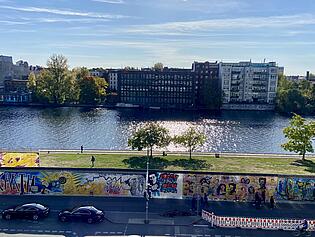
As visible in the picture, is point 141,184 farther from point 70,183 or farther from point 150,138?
point 150,138

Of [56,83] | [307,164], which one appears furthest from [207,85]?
[307,164]

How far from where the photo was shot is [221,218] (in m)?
30.4

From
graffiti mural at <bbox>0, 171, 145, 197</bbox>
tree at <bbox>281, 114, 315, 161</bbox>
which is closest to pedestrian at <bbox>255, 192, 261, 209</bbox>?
graffiti mural at <bbox>0, 171, 145, 197</bbox>

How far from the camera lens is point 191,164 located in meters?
48.5

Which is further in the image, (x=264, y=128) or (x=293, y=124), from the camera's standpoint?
(x=264, y=128)

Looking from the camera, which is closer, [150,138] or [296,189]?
[296,189]

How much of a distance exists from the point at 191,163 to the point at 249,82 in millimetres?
122199

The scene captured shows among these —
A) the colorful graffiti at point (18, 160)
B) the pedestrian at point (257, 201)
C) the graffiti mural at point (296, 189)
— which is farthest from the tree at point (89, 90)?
the pedestrian at point (257, 201)

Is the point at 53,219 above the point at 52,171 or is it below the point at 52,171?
below

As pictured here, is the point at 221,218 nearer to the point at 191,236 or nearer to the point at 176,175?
the point at 191,236

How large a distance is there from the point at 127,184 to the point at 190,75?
128 meters

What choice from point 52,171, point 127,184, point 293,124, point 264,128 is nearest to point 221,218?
point 127,184

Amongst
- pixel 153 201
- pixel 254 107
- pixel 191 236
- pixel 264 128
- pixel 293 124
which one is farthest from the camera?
pixel 254 107

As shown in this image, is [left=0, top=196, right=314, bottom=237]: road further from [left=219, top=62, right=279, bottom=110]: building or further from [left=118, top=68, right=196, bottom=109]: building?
[left=219, top=62, right=279, bottom=110]: building
